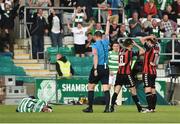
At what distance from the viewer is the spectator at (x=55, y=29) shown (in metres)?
31.2

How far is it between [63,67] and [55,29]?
3.45 m

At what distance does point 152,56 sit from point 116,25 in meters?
11.1

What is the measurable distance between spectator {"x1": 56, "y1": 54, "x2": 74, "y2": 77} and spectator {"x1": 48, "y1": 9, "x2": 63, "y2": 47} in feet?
9.21

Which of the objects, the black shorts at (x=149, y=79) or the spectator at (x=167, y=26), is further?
the spectator at (x=167, y=26)

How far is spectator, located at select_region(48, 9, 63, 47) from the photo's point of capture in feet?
102

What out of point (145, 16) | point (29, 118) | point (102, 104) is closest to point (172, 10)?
point (145, 16)

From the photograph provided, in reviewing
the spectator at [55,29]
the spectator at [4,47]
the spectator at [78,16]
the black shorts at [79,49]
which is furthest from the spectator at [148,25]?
the spectator at [4,47]

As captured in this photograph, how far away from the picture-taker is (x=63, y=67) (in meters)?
28.3

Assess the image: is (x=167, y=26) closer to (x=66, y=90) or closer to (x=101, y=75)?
(x=66, y=90)

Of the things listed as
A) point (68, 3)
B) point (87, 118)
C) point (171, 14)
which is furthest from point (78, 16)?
point (87, 118)

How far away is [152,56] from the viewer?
815 inches

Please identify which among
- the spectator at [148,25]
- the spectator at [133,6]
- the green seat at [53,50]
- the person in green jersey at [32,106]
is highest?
the spectator at [133,6]

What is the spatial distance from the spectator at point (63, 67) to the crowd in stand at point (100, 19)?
9.05 ft

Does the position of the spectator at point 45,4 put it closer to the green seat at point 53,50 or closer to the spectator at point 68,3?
the spectator at point 68,3
